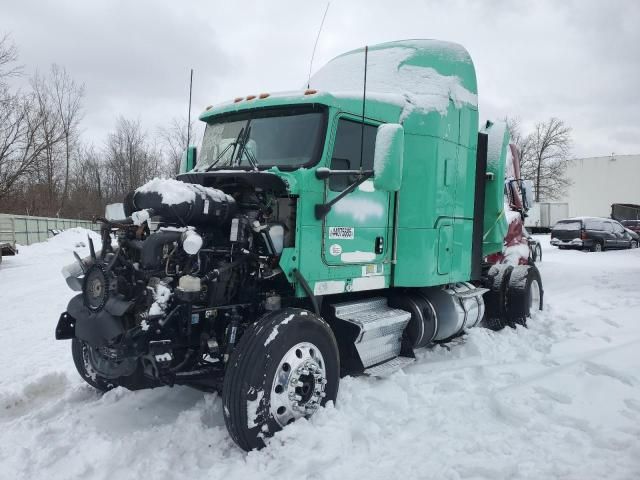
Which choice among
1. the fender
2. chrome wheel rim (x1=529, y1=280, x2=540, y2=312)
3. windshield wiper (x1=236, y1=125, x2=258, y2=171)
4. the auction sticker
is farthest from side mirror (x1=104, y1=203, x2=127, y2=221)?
chrome wheel rim (x1=529, y1=280, x2=540, y2=312)

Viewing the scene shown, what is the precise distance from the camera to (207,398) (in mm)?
4531

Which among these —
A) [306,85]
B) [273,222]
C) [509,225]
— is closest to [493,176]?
[509,225]

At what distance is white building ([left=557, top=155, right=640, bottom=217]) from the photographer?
55219 millimetres

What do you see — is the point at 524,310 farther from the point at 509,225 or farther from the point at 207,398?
the point at 207,398

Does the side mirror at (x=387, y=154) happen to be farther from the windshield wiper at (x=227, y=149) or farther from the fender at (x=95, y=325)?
the fender at (x=95, y=325)

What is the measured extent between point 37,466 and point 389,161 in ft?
11.3

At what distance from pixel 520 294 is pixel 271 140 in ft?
15.8

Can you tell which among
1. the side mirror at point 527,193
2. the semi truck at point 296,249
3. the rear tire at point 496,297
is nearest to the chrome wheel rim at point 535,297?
the rear tire at point 496,297

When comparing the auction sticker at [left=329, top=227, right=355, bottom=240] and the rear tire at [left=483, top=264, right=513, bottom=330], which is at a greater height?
the auction sticker at [left=329, top=227, right=355, bottom=240]

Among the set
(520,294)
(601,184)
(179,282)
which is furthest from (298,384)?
(601,184)

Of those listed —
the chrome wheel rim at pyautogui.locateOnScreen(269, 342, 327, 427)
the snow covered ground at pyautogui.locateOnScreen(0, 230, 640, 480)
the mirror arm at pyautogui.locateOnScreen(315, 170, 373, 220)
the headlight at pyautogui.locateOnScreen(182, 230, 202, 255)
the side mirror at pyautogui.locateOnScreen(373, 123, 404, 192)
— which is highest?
the side mirror at pyautogui.locateOnScreen(373, 123, 404, 192)

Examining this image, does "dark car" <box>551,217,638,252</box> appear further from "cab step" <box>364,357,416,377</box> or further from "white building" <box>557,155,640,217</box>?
"white building" <box>557,155,640,217</box>

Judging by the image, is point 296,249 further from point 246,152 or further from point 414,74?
point 414,74

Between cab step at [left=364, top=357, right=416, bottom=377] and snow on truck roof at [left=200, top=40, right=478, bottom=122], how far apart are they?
2507mm
